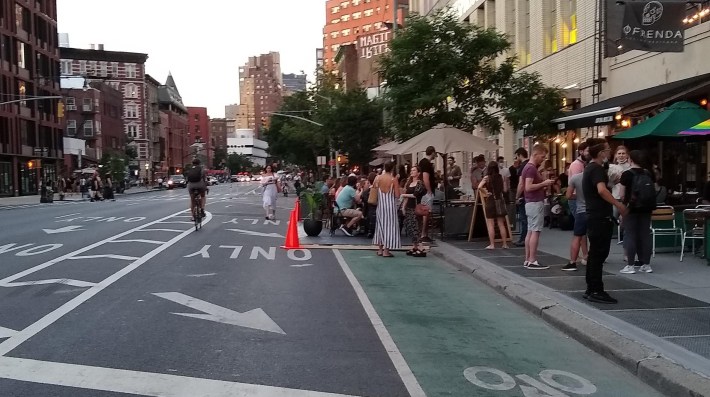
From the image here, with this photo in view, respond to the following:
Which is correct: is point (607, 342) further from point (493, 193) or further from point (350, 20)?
point (350, 20)

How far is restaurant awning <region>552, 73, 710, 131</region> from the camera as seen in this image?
47.6 ft

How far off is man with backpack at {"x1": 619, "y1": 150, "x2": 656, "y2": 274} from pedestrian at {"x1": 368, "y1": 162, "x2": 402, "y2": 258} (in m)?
4.20

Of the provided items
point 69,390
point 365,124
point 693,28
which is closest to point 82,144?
point 365,124

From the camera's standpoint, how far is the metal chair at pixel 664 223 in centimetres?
1169

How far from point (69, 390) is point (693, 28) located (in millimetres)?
15184

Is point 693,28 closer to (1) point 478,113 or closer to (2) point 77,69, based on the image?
(1) point 478,113

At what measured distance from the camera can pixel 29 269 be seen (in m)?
11.4

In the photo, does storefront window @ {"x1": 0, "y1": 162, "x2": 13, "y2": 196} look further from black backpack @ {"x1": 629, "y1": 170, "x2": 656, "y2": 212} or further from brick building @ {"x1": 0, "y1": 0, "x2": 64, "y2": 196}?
black backpack @ {"x1": 629, "y1": 170, "x2": 656, "y2": 212}

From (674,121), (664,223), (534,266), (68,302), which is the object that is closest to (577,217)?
(534,266)

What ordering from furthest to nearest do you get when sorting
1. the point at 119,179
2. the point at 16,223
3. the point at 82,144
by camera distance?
the point at 82,144 → the point at 119,179 → the point at 16,223

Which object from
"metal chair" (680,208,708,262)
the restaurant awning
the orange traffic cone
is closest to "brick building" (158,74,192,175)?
the restaurant awning

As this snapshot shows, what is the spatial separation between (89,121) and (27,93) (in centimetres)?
2484

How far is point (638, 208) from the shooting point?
10.1 m

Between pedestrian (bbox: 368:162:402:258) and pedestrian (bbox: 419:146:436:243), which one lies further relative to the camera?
pedestrian (bbox: 419:146:436:243)
